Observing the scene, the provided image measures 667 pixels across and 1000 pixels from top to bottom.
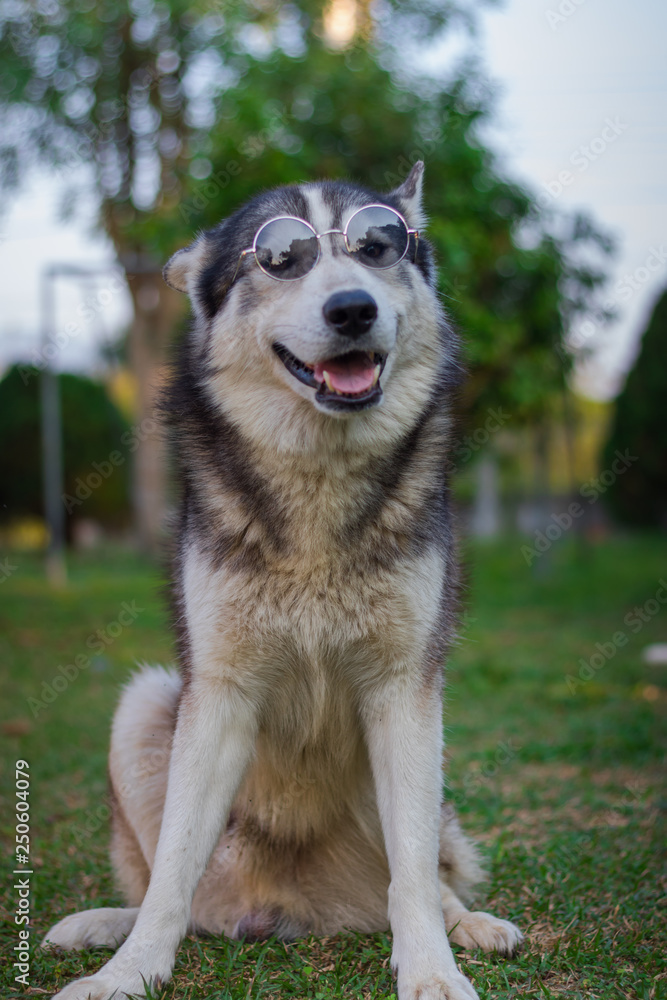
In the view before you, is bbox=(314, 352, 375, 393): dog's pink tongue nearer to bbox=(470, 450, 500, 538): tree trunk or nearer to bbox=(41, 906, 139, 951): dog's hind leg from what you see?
bbox=(41, 906, 139, 951): dog's hind leg

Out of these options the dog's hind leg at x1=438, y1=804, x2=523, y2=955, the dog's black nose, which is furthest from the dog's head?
the dog's hind leg at x1=438, y1=804, x2=523, y2=955

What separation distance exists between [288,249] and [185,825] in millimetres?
1668

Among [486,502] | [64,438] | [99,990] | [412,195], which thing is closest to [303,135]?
[412,195]

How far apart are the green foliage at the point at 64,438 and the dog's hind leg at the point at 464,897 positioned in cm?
1433

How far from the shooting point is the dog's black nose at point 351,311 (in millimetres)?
2246

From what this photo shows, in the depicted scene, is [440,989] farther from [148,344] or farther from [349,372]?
[148,344]

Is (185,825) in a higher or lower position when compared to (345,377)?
lower

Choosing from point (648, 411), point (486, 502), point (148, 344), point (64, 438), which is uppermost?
point (648, 411)

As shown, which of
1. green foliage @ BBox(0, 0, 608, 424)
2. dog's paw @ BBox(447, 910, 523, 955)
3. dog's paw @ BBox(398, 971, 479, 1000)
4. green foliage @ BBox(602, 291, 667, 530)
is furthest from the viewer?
green foliage @ BBox(602, 291, 667, 530)

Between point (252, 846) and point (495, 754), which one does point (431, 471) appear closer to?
point (252, 846)

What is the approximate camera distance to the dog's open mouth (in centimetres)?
232

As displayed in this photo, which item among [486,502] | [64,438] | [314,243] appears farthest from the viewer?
[486,502]

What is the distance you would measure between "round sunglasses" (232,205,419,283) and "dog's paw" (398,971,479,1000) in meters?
1.94

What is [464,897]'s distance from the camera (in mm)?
2771
